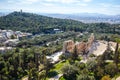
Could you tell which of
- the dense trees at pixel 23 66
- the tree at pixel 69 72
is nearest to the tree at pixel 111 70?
the tree at pixel 69 72

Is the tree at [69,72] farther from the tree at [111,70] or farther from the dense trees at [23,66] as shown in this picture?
the tree at [111,70]

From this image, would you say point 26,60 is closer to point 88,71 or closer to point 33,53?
point 33,53

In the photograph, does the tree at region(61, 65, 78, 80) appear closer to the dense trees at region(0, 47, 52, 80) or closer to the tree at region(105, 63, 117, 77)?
the dense trees at region(0, 47, 52, 80)

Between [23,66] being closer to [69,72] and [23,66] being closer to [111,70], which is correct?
[69,72]

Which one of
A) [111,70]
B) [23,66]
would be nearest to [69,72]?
[111,70]

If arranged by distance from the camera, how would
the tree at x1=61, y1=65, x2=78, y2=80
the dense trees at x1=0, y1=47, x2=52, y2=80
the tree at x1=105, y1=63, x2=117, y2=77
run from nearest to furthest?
the tree at x1=105, y1=63, x2=117, y2=77, the tree at x1=61, y1=65, x2=78, y2=80, the dense trees at x1=0, y1=47, x2=52, y2=80

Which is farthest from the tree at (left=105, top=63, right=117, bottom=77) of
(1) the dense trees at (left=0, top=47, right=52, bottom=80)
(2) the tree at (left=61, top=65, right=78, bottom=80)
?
(1) the dense trees at (left=0, top=47, right=52, bottom=80)

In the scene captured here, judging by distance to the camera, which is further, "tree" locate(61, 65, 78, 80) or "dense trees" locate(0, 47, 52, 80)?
"dense trees" locate(0, 47, 52, 80)

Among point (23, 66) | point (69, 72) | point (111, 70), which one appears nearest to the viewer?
point (111, 70)

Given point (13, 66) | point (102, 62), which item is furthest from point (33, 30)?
point (102, 62)

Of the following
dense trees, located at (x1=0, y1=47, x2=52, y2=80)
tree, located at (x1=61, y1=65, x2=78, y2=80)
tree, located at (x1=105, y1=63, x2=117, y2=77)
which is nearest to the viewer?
tree, located at (x1=105, y1=63, x2=117, y2=77)

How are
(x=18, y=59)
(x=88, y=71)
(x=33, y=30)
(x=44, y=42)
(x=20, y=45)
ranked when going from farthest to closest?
(x=33, y=30)
(x=44, y=42)
(x=20, y=45)
(x=18, y=59)
(x=88, y=71)
